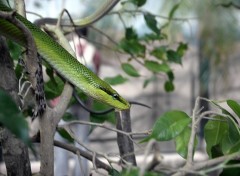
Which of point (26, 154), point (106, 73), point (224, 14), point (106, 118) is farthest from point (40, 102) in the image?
point (224, 14)

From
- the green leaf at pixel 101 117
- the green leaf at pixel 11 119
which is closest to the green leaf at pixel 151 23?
the green leaf at pixel 101 117

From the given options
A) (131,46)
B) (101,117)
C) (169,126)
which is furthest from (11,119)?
(131,46)

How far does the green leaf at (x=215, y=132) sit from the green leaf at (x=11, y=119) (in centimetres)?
33

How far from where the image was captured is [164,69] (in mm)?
1144

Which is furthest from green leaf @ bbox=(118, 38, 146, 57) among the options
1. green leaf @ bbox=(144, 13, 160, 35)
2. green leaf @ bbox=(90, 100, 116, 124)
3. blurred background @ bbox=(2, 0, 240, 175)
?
blurred background @ bbox=(2, 0, 240, 175)

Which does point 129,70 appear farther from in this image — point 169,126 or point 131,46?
point 169,126

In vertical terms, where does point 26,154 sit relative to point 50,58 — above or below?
below

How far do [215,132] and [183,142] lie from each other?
0.07m

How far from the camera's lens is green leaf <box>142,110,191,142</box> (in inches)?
21.3

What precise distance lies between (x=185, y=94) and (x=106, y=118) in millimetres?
4108

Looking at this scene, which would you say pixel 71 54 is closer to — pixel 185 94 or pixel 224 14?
pixel 185 94

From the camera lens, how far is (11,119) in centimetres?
35

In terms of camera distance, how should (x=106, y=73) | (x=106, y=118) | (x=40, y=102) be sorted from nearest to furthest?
(x=40, y=102) < (x=106, y=118) < (x=106, y=73)

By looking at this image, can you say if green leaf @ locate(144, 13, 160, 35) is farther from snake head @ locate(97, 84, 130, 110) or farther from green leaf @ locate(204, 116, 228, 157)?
green leaf @ locate(204, 116, 228, 157)
